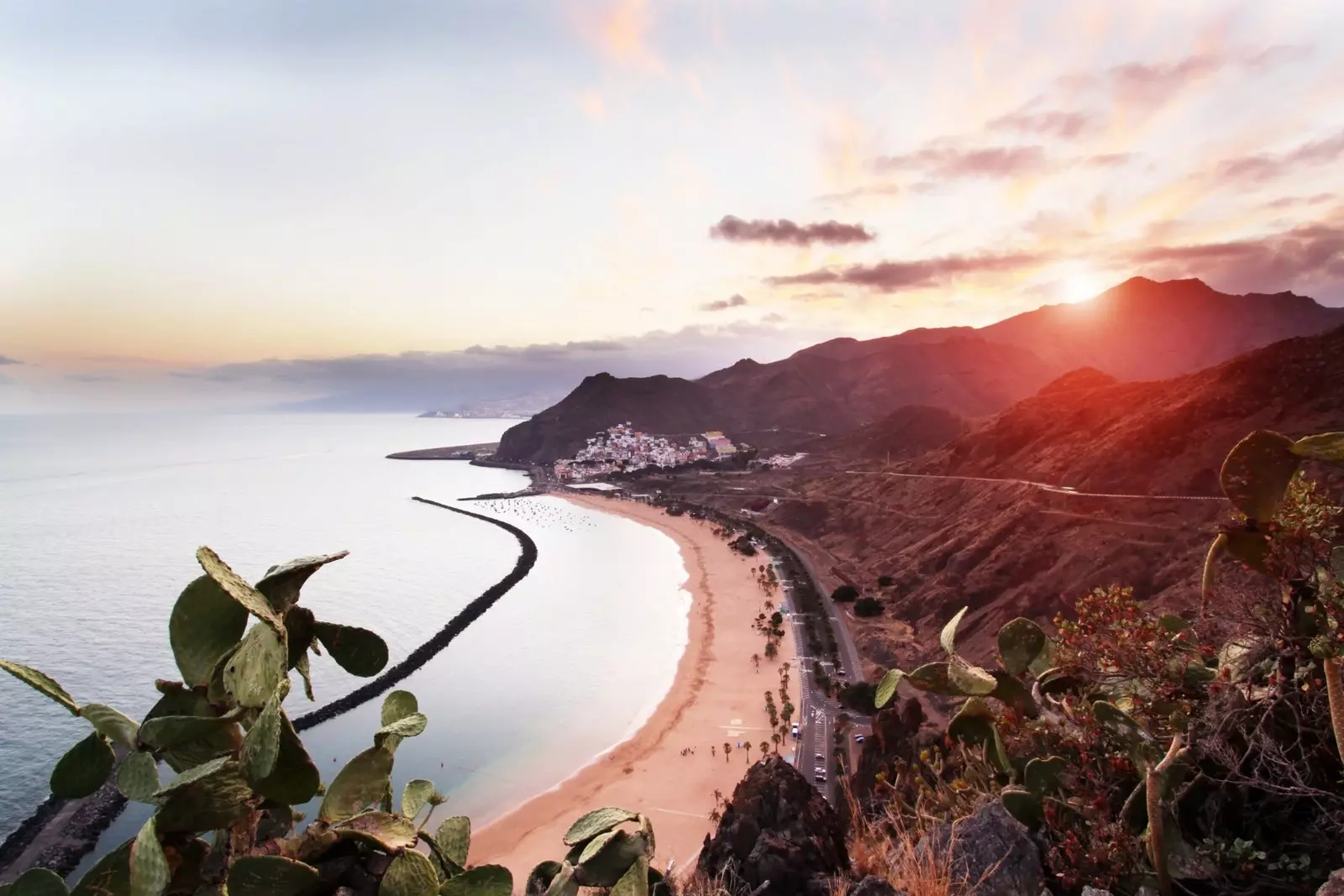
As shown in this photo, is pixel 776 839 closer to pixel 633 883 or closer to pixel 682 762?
pixel 633 883

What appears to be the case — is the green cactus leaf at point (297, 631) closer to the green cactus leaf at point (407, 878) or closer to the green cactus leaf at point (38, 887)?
the green cactus leaf at point (407, 878)

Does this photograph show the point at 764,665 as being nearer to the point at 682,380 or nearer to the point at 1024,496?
the point at 1024,496

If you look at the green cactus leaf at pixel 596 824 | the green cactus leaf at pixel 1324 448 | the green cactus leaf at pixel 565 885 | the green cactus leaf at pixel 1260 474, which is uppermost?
the green cactus leaf at pixel 1324 448

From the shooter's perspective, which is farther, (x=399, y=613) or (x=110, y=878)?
(x=399, y=613)

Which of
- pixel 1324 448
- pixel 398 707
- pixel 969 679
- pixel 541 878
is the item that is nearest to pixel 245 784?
pixel 398 707

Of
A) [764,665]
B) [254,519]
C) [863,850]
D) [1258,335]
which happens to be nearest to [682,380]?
[254,519]

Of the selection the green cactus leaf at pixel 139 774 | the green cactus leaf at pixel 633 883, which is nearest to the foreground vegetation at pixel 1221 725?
the green cactus leaf at pixel 633 883
